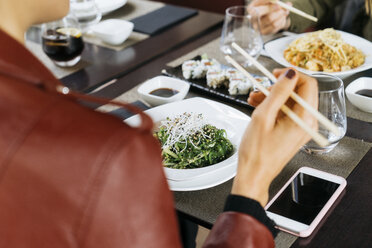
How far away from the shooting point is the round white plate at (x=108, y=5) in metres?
2.06

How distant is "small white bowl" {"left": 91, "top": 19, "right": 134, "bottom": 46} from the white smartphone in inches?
38.7

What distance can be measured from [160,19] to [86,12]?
324mm

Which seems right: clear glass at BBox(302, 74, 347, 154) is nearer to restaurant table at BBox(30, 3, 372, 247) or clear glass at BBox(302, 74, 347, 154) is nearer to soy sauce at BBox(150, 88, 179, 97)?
restaurant table at BBox(30, 3, 372, 247)

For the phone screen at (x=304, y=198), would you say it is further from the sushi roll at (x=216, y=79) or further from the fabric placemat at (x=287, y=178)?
the sushi roll at (x=216, y=79)

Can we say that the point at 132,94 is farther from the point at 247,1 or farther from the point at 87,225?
the point at 247,1

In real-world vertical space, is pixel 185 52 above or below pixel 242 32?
below

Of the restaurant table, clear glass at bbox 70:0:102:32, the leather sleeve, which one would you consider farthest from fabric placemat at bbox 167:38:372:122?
the leather sleeve

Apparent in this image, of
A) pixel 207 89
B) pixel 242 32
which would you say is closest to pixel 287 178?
pixel 207 89

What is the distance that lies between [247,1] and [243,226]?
296 centimetres

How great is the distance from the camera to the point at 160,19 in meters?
2.01

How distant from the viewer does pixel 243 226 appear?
0.71 meters

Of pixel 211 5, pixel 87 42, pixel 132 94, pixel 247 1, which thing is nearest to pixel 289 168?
pixel 132 94

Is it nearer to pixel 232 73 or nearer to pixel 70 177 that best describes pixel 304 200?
pixel 232 73

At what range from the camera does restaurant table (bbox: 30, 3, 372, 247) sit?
0.90 metres
